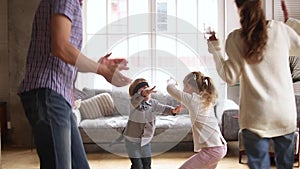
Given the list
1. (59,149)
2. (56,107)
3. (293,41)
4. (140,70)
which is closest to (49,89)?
(56,107)

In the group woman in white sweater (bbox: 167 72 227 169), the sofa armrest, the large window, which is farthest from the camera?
the sofa armrest

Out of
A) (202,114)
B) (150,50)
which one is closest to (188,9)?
(202,114)

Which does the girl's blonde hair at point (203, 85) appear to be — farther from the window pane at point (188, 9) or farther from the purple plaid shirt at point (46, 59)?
the window pane at point (188, 9)

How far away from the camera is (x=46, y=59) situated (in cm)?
161

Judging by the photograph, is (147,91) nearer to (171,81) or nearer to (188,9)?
(171,81)

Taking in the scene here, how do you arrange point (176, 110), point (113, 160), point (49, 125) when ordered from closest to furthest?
point (49, 125) < point (176, 110) < point (113, 160)

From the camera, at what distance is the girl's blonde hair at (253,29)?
2100 millimetres

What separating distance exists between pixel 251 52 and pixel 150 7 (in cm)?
377

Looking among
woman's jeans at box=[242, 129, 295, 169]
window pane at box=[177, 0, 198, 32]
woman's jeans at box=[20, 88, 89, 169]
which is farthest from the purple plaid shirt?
window pane at box=[177, 0, 198, 32]

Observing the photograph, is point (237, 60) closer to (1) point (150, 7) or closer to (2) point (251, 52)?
(2) point (251, 52)

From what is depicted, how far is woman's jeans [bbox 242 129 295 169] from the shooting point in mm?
2164

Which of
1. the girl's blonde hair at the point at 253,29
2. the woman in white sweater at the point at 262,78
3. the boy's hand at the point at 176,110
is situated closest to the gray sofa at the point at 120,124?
the boy's hand at the point at 176,110

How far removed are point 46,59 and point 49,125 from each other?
0.22 metres

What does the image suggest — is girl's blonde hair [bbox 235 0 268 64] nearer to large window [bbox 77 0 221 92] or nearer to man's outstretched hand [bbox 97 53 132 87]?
large window [bbox 77 0 221 92]
